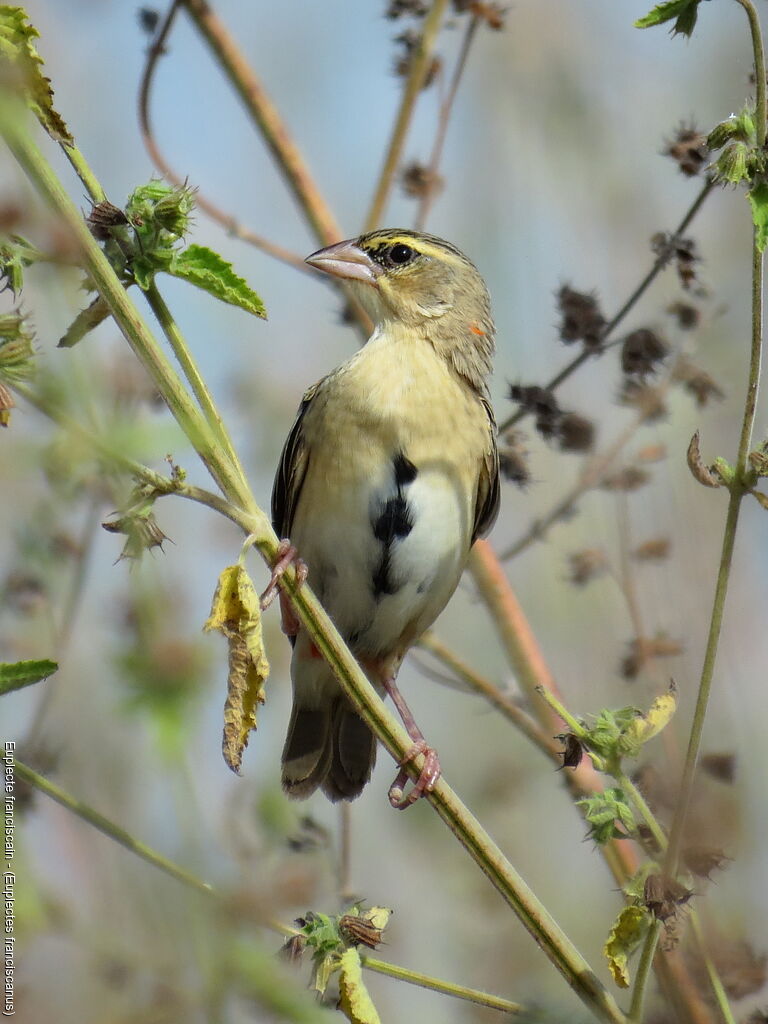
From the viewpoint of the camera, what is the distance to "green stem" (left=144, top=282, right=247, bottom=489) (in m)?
2.32

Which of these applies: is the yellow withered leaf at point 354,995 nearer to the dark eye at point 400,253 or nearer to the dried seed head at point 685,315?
the dried seed head at point 685,315

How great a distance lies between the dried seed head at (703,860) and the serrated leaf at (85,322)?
4.92ft

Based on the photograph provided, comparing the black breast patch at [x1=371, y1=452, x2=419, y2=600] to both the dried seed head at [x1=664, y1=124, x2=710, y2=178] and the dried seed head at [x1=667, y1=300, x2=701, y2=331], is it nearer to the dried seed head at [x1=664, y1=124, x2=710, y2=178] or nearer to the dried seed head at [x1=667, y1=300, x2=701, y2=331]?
the dried seed head at [x1=667, y1=300, x2=701, y2=331]

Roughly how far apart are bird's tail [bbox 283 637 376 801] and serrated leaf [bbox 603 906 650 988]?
2.47m

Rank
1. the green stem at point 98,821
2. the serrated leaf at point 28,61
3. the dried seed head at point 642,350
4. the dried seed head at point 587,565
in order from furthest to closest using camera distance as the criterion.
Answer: the dried seed head at point 587,565 → the dried seed head at point 642,350 → the green stem at point 98,821 → the serrated leaf at point 28,61

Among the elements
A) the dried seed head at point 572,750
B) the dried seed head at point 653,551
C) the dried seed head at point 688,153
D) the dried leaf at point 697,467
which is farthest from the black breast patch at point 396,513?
the dried seed head at point 572,750

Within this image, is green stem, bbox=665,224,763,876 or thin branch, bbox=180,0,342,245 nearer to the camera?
Answer: green stem, bbox=665,224,763,876

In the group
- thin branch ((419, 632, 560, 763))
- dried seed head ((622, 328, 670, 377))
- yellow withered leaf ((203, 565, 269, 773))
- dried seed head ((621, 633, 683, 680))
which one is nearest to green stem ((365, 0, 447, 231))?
dried seed head ((622, 328, 670, 377))

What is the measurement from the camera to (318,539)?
15.6 feet

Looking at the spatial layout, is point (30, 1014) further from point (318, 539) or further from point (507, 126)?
point (507, 126)

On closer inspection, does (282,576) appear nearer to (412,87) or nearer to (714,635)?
(714,635)

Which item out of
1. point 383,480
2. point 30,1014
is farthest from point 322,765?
point 30,1014

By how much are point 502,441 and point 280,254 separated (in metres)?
1.05

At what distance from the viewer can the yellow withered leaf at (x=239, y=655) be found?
2.38m
